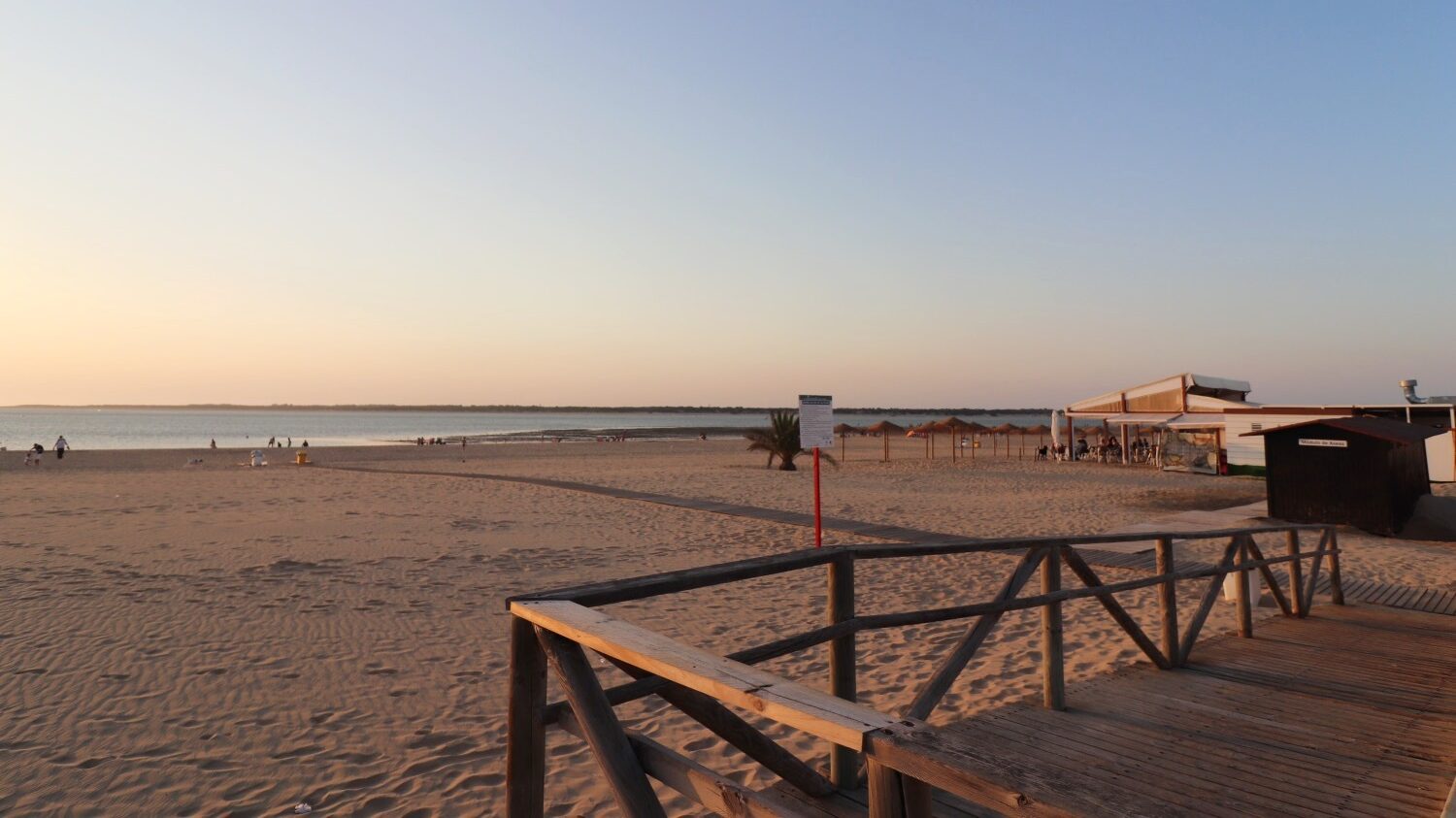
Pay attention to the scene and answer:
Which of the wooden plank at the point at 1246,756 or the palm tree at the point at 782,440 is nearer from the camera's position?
the wooden plank at the point at 1246,756

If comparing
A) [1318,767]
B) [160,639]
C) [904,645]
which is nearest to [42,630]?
[160,639]

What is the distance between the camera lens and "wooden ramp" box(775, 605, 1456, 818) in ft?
10.9

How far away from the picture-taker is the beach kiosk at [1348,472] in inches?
477

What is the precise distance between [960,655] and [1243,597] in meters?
3.66

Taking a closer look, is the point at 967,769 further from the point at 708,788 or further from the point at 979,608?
the point at 979,608

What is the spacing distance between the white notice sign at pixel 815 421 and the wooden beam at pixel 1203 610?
4.65 metres

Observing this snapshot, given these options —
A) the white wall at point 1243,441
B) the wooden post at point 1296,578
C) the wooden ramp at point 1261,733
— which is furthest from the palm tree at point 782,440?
the wooden ramp at point 1261,733

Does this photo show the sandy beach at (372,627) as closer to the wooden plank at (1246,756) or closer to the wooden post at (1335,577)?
the wooden post at (1335,577)

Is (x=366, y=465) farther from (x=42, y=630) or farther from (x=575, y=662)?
(x=575, y=662)

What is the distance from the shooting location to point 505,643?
6512mm

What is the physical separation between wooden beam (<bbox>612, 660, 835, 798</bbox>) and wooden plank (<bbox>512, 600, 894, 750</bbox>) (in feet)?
0.36

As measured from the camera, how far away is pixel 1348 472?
1245 centimetres

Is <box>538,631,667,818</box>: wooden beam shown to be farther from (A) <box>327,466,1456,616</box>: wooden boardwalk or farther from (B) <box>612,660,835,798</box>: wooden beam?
(A) <box>327,466,1456,616</box>: wooden boardwalk

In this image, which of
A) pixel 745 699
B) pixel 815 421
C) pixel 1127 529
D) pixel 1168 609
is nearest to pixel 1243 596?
pixel 1168 609
